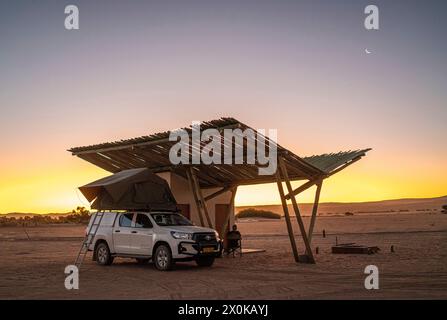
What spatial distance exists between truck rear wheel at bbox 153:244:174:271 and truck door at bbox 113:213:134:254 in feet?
4.51

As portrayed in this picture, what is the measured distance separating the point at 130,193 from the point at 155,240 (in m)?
2.23

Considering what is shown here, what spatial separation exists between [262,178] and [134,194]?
6.42 meters

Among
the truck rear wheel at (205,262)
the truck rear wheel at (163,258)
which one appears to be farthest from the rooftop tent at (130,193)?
the truck rear wheel at (205,262)

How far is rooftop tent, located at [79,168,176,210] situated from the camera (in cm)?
1809

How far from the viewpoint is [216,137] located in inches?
715

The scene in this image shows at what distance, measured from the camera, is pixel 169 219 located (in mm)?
18406

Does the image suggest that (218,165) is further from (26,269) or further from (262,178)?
(26,269)

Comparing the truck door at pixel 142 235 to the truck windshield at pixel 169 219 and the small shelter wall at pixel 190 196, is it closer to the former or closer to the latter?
the truck windshield at pixel 169 219

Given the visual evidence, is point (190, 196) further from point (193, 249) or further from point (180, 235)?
point (193, 249)

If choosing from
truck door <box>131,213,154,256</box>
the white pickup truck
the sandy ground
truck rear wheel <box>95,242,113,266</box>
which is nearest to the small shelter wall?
the sandy ground

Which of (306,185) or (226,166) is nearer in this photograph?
(306,185)

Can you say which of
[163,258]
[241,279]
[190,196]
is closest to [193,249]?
[163,258]

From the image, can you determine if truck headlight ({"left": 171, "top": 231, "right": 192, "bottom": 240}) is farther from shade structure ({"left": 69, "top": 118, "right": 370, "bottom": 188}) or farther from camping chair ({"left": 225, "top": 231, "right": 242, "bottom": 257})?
camping chair ({"left": 225, "top": 231, "right": 242, "bottom": 257})
